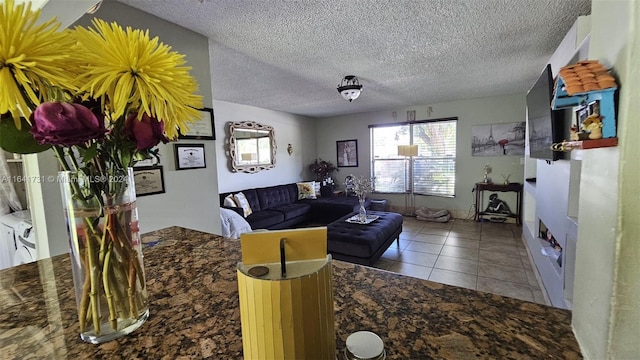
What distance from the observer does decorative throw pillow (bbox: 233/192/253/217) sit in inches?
162

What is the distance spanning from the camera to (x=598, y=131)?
44cm

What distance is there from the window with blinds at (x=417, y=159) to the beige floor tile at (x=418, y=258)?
230cm

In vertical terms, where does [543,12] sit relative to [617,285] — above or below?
above

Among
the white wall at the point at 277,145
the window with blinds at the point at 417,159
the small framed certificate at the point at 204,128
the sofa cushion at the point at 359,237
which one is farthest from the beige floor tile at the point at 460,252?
the white wall at the point at 277,145

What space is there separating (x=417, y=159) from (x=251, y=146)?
346 cm

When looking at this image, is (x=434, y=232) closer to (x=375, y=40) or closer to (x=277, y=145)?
(x=375, y=40)

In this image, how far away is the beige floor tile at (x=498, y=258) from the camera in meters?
3.09

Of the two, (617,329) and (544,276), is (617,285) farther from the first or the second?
(544,276)

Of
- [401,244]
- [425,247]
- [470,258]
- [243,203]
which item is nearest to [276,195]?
[243,203]

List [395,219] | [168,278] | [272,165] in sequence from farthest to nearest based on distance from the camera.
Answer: [272,165], [395,219], [168,278]

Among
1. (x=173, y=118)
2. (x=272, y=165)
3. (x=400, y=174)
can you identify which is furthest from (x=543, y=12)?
(x=272, y=165)

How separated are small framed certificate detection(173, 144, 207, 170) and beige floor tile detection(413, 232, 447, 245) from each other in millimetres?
3311

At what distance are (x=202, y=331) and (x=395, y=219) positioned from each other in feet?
11.0

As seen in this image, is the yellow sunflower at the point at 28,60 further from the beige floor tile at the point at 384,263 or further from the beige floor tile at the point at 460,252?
the beige floor tile at the point at 460,252
